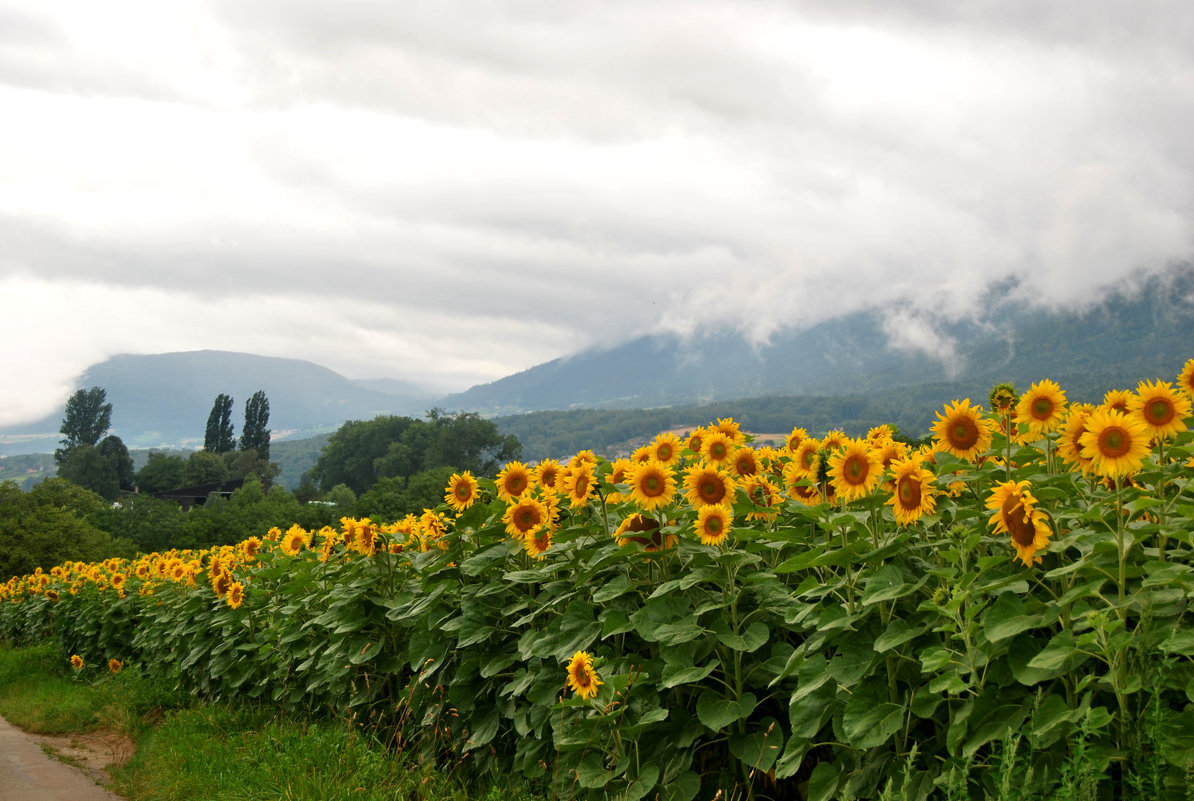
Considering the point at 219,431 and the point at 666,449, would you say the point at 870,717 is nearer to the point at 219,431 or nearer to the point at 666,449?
the point at 666,449

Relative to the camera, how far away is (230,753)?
703cm

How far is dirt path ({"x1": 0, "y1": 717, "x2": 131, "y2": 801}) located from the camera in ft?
24.3

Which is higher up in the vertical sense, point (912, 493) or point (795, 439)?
point (795, 439)

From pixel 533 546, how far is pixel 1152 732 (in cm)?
332

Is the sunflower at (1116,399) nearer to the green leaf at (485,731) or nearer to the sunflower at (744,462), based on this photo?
the sunflower at (744,462)

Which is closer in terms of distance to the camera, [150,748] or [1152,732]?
[1152,732]

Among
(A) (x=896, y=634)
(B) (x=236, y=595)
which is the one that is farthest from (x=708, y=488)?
(B) (x=236, y=595)

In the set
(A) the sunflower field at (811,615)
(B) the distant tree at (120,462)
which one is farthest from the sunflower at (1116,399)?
(B) the distant tree at (120,462)

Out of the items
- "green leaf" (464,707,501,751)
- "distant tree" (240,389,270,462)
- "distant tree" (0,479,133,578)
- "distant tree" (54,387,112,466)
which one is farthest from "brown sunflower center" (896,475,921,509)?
"distant tree" (54,387,112,466)

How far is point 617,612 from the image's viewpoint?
436cm

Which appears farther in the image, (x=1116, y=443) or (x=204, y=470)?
(x=204, y=470)

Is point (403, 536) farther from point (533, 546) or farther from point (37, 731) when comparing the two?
point (37, 731)

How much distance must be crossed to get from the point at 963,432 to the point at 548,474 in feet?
8.87

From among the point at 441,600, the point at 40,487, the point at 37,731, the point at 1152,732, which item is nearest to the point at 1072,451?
the point at 1152,732
